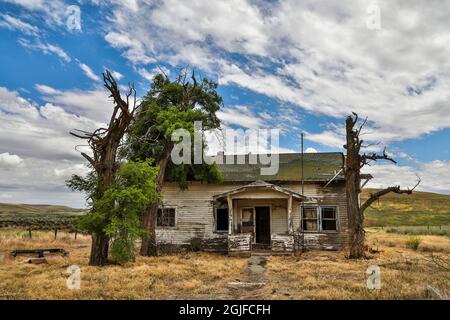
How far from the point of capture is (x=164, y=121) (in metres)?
17.3

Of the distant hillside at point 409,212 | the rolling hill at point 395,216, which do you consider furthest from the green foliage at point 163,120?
the distant hillside at point 409,212

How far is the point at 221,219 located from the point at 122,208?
8.61 meters

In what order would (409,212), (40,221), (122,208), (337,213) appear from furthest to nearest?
(409,212) → (40,221) → (337,213) → (122,208)

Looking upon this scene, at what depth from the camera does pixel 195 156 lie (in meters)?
18.7

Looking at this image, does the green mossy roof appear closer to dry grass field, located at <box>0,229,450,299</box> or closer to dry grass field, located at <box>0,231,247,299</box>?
dry grass field, located at <box>0,229,450,299</box>

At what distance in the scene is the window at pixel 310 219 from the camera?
19.8 meters

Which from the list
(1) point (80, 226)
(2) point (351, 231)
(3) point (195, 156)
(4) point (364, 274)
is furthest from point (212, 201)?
(4) point (364, 274)

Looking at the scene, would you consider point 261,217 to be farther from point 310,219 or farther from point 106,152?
point 106,152

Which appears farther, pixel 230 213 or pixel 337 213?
pixel 337 213

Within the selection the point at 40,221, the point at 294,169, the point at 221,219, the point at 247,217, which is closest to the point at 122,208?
the point at 221,219

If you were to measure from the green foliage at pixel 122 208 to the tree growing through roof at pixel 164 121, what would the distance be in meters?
4.05

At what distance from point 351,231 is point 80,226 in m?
11.7

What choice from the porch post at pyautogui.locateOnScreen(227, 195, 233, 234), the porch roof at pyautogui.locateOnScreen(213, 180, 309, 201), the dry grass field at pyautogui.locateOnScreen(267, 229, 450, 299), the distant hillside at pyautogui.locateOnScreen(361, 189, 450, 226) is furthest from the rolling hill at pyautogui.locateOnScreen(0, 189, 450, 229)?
the dry grass field at pyautogui.locateOnScreen(267, 229, 450, 299)
